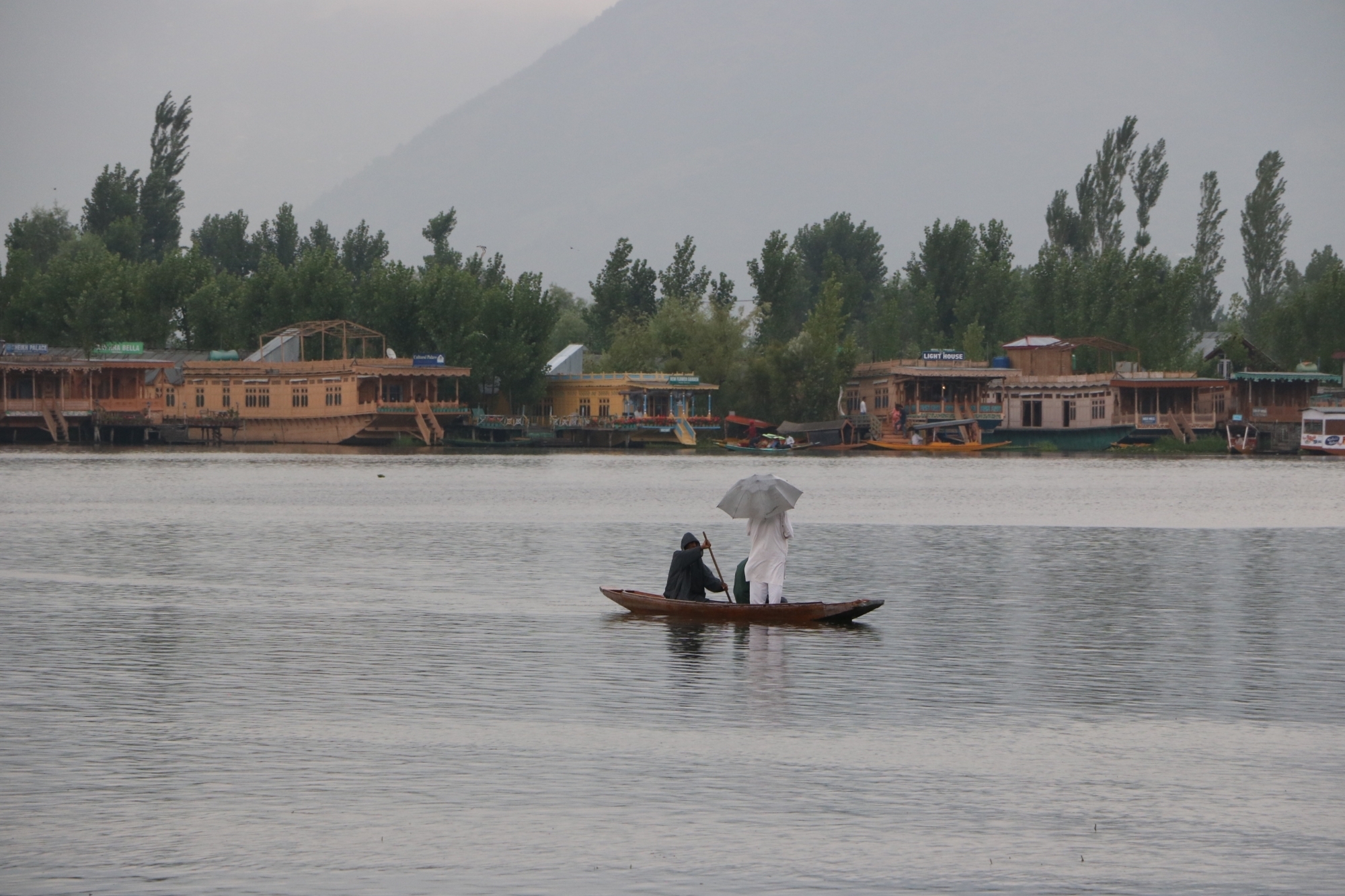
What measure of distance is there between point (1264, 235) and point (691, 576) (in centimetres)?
14607

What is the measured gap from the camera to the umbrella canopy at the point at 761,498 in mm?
24203

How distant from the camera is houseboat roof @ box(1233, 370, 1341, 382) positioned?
114875 mm

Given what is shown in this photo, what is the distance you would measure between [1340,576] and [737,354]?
89.5 metres

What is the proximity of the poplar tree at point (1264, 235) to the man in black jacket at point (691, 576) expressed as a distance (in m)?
142

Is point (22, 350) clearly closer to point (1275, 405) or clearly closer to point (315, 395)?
point (315, 395)

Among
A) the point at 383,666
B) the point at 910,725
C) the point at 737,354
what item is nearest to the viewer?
the point at 910,725

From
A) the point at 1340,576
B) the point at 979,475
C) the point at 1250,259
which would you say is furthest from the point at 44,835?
the point at 1250,259

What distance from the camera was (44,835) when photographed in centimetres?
1345

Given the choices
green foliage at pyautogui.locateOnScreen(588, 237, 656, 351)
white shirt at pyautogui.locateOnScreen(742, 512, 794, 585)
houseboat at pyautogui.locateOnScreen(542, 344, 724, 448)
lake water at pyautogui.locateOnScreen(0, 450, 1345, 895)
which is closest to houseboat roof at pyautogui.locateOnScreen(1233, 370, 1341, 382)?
houseboat at pyautogui.locateOnScreen(542, 344, 724, 448)

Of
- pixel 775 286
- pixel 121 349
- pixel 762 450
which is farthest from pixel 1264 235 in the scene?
pixel 121 349

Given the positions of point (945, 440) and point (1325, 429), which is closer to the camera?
point (1325, 429)

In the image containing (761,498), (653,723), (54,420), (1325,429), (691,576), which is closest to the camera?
(653,723)

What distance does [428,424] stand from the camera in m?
114

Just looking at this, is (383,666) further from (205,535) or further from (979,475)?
(979,475)
